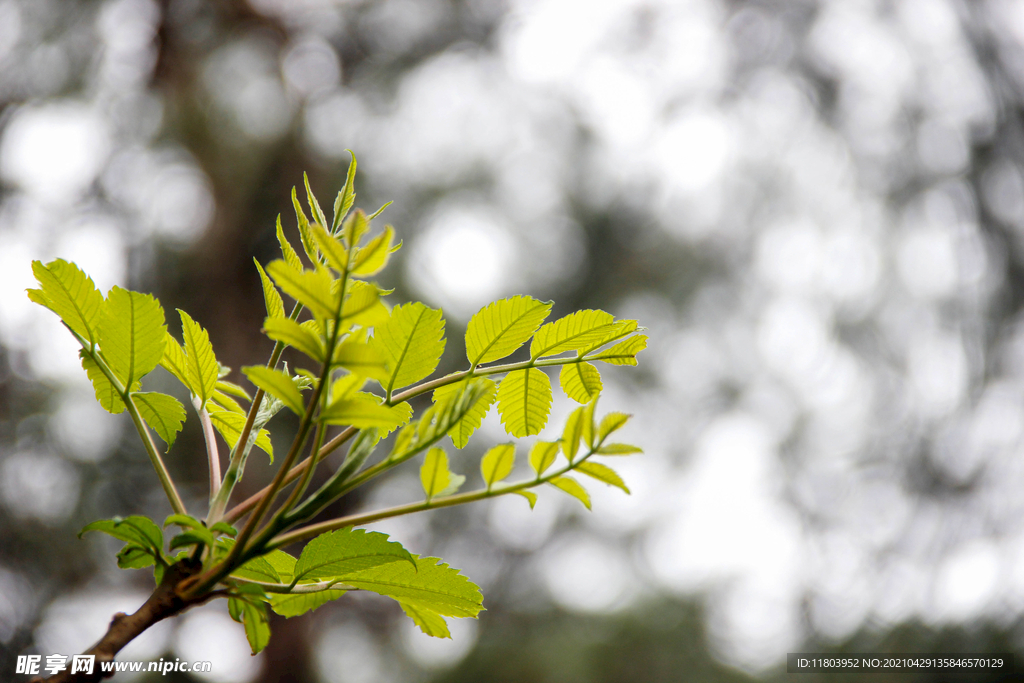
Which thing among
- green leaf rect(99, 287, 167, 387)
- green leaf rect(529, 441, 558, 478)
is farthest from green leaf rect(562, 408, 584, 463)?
green leaf rect(99, 287, 167, 387)

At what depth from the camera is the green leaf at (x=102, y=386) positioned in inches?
12.2

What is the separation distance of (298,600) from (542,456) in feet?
0.54

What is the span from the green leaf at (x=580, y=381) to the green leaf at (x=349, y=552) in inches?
5.3

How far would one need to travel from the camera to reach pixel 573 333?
0.34 metres

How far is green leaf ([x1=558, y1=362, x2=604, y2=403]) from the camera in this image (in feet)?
1.14

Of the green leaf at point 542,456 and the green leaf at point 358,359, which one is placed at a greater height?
the green leaf at point 358,359

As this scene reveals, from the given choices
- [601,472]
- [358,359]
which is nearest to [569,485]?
[601,472]

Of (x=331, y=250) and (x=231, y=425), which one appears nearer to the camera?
(x=331, y=250)

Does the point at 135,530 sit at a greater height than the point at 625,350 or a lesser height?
lesser

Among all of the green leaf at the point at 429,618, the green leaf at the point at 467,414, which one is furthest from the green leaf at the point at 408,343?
the green leaf at the point at 429,618

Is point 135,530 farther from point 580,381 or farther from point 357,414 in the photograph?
point 580,381

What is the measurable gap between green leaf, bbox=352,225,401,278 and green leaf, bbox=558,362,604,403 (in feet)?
0.46

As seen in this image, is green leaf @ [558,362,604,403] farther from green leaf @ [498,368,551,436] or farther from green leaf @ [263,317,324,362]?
green leaf @ [263,317,324,362]

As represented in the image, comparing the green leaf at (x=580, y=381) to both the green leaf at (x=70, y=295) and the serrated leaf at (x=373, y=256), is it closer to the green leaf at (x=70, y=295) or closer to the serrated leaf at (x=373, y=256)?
the serrated leaf at (x=373, y=256)
